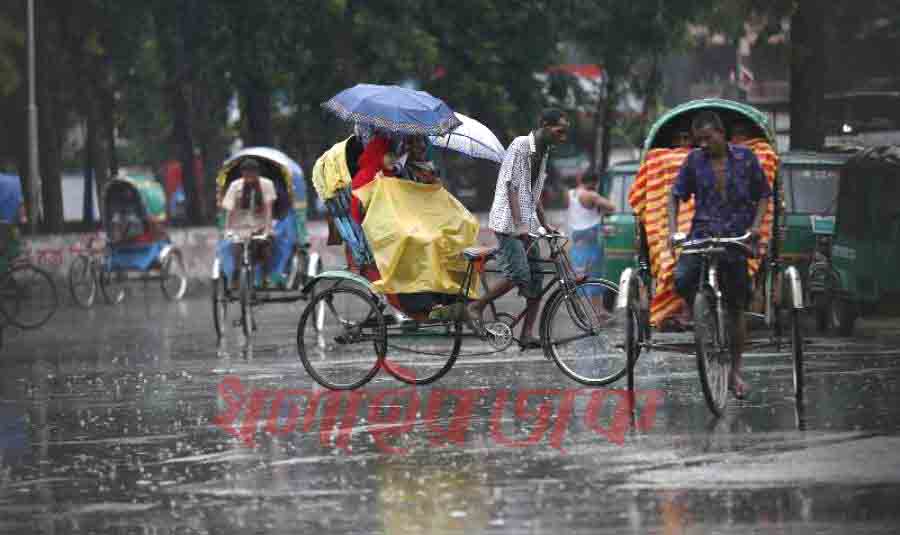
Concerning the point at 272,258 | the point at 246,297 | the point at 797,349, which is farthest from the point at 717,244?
the point at 272,258

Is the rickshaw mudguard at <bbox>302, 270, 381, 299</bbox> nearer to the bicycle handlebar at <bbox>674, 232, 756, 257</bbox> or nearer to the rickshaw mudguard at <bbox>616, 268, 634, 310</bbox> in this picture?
the rickshaw mudguard at <bbox>616, 268, 634, 310</bbox>

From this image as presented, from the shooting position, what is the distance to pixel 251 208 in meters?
20.5

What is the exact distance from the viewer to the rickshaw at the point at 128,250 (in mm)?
29198

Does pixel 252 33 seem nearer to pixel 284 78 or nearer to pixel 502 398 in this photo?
pixel 284 78

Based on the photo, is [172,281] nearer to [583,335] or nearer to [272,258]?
[272,258]

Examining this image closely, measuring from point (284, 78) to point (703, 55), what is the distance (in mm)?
30669

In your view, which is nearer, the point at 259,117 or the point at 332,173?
the point at 332,173

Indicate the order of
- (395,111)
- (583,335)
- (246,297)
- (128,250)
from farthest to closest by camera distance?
(128,250)
(246,297)
(395,111)
(583,335)

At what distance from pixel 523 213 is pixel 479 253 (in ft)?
1.37

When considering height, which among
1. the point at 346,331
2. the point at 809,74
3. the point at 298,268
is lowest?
the point at 346,331

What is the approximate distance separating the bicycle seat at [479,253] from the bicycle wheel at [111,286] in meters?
16.5

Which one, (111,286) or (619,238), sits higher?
(619,238)

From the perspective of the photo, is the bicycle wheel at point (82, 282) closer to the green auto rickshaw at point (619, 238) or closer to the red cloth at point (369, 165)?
the green auto rickshaw at point (619, 238)

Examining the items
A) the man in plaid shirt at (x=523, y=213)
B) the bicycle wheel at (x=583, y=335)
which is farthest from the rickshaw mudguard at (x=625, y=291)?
the man in plaid shirt at (x=523, y=213)
